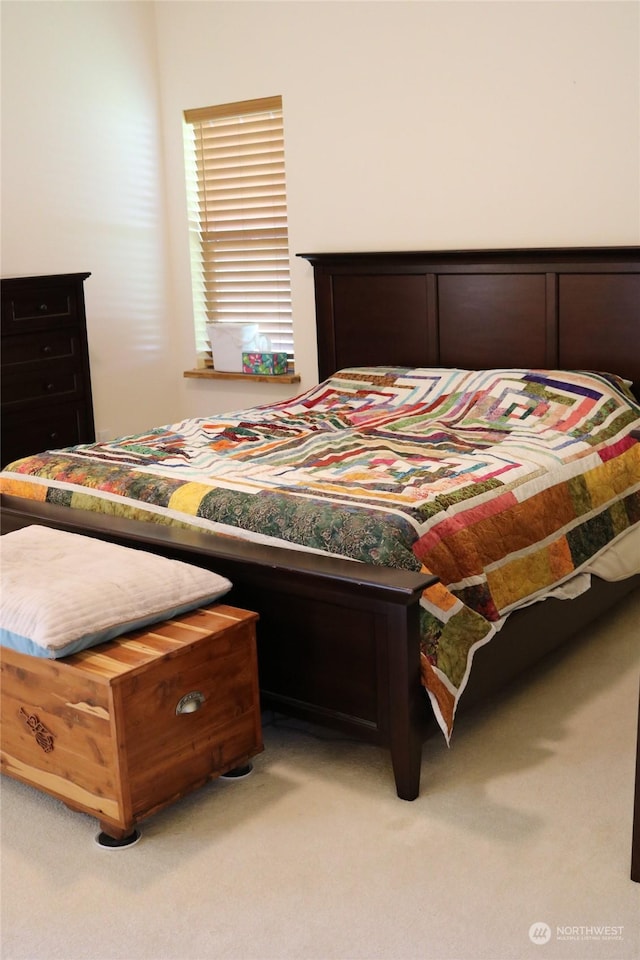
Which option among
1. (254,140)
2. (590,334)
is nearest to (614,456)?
(590,334)

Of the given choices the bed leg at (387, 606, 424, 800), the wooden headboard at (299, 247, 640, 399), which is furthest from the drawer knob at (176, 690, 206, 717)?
the wooden headboard at (299, 247, 640, 399)

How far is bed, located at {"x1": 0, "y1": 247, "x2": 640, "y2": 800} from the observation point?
227cm

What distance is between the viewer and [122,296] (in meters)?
4.96

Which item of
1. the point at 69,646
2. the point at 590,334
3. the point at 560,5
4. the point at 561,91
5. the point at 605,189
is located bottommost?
the point at 69,646

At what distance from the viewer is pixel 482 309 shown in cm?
401

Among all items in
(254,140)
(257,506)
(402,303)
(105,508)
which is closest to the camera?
(257,506)

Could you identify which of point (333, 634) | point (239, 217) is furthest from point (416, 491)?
point (239, 217)

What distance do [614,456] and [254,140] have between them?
8.18 ft

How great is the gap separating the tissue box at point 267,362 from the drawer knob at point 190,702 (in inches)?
112

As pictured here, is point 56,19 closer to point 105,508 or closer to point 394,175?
point 394,175

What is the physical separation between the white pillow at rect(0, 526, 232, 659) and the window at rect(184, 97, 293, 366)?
262 cm

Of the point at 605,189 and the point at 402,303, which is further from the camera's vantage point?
the point at 402,303

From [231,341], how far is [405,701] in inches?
120

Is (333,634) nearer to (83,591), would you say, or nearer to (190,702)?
(190,702)
